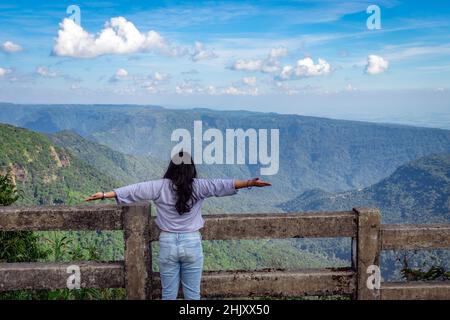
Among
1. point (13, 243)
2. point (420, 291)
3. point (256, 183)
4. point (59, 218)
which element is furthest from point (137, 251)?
point (13, 243)

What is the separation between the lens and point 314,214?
5363mm

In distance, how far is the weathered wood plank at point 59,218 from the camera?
17.1ft

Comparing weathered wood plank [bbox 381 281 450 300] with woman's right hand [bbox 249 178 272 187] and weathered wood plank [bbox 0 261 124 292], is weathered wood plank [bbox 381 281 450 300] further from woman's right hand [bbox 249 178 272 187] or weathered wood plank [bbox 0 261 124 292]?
weathered wood plank [bbox 0 261 124 292]

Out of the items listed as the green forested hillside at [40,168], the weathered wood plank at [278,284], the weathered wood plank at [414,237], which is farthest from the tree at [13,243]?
the green forested hillside at [40,168]

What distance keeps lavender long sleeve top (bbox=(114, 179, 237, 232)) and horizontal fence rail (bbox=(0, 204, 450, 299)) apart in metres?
0.38

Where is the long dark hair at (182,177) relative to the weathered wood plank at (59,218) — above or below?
above

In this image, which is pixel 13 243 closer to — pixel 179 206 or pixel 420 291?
pixel 179 206

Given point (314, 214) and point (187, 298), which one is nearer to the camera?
point (187, 298)

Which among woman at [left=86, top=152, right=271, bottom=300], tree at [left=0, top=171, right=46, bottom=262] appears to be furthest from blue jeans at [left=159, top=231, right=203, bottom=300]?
tree at [left=0, top=171, right=46, bottom=262]

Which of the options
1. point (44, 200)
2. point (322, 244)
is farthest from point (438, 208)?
point (44, 200)

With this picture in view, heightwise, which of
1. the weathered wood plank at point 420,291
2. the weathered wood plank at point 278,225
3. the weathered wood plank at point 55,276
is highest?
the weathered wood plank at point 278,225

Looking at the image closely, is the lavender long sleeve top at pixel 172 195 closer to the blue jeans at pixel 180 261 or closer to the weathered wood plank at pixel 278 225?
the blue jeans at pixel 180 261

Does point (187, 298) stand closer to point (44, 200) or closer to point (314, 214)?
point (314, 214)
